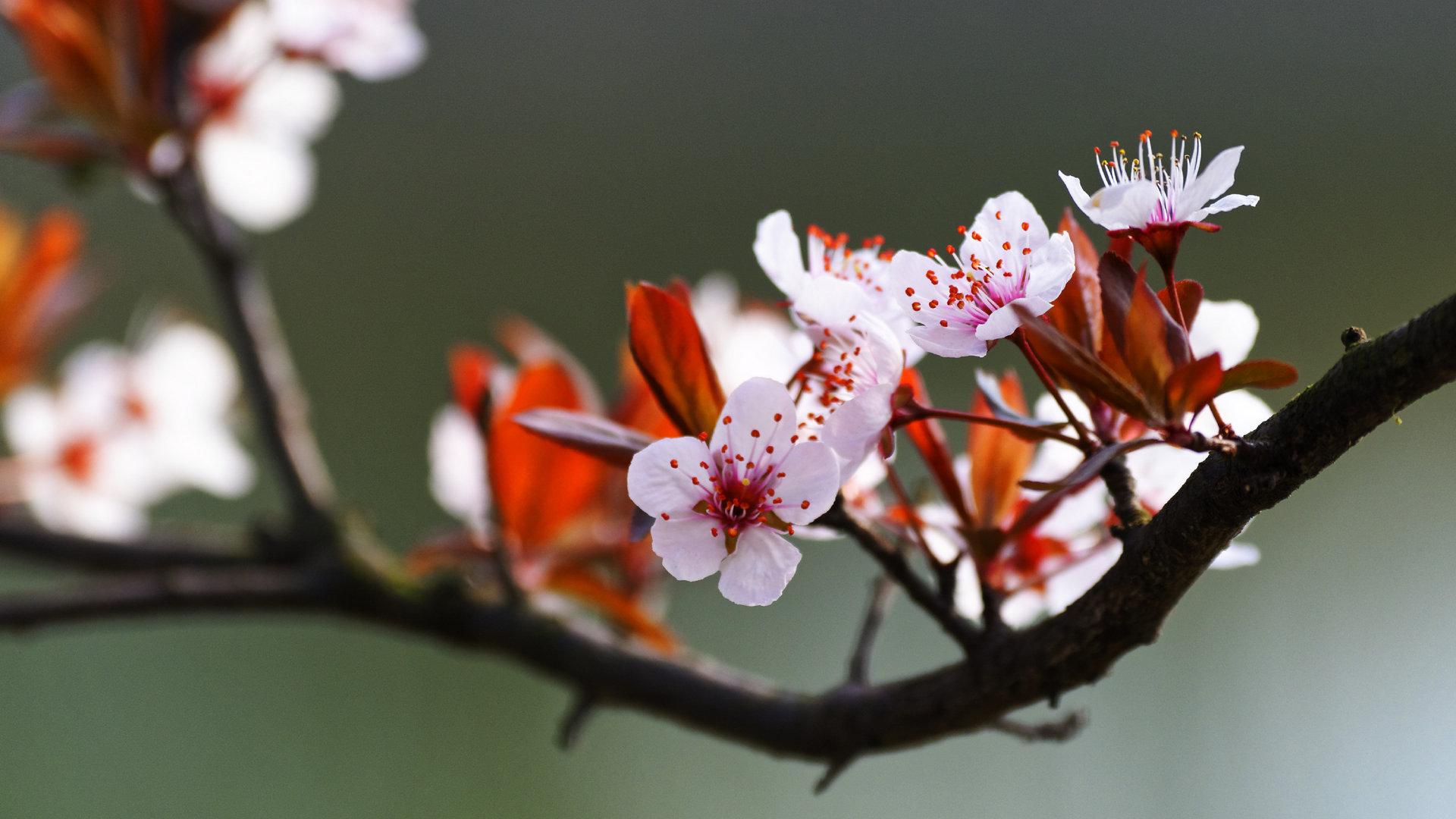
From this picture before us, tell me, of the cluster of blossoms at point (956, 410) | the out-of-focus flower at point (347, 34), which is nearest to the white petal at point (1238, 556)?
the cluster of blossoms at point (956, 410)

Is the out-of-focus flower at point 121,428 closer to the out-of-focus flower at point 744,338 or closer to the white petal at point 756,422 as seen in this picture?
the out-of-focus flower at point 744,338

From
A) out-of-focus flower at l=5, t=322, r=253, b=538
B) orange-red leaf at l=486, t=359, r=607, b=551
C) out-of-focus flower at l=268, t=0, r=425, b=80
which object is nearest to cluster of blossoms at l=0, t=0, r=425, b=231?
out-of-focus flower at l=268, t=0, r=425, b=80

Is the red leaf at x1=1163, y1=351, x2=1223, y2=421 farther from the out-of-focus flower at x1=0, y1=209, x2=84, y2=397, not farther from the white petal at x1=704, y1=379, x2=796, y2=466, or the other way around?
the out-of-focus flower at x1=0, y1=209, x2=84, y2=397

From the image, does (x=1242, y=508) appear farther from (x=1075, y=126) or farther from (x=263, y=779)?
(x=263, y=779)

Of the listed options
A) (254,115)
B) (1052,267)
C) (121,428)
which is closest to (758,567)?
(1052,267)

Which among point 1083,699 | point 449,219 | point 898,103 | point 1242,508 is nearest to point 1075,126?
point 898,103
